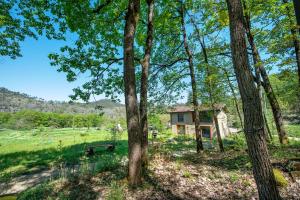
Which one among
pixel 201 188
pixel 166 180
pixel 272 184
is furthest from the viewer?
pixel 166 180

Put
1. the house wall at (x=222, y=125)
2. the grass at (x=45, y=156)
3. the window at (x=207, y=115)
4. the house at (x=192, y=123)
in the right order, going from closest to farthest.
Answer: the grass at (x=45, y=156), the window at (x=207, y=115), the house at (x=192, y=123), the house wall at (x=222, y=125)

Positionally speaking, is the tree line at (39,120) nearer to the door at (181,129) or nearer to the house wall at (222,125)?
the door at (181,129)

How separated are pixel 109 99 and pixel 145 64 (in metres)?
2.66

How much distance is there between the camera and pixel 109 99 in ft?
27.0

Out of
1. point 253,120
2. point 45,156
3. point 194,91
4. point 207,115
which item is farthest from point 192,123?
point 253,120

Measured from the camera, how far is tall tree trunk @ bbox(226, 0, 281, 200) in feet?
10.3

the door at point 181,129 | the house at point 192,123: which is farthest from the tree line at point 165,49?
the door at point 181,129

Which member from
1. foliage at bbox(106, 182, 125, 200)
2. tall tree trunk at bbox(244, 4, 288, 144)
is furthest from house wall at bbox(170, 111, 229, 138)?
foliage at bbox(106, 182, 125, 200)

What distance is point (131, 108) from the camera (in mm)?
5180

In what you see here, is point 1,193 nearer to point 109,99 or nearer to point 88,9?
point 109,99

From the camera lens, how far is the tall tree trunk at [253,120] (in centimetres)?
313

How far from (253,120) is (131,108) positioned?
3120mm

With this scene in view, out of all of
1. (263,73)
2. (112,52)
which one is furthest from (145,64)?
(263,73)

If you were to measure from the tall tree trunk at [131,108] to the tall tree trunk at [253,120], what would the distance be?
2887mm
